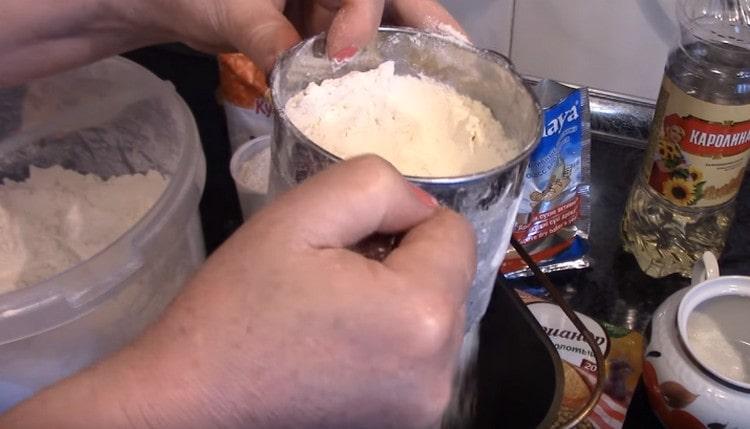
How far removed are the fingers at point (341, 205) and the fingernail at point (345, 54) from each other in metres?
0.13

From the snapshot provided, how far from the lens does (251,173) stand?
2.19 feet

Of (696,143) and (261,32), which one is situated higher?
(261,32)

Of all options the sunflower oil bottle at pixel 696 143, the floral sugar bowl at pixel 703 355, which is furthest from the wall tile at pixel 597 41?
the floral sugar bowl at pixel 703 355

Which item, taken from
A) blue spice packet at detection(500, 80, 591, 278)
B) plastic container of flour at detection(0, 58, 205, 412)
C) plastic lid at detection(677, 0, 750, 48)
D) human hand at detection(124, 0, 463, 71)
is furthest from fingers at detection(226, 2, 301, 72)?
→ plastic lid at detection(677, 0, 750, 48)

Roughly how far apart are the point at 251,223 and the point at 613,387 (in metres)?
0.37

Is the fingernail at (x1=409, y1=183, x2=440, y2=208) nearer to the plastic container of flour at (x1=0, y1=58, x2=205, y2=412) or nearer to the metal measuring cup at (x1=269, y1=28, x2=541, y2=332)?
the metal measuring cup at (x1=269, y1=28, x2=541, y2=332)

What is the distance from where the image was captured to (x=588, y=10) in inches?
28.3

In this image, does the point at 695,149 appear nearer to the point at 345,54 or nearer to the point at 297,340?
the point at 345,54

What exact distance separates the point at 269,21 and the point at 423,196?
7.7 inches

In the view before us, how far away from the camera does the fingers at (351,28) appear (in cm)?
44

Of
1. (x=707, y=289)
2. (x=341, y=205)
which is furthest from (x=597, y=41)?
(x=341, y=205)

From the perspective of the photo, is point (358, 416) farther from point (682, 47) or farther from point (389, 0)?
point (682, 47)

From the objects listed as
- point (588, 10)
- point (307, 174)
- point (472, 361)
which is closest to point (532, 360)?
point (472, 361)

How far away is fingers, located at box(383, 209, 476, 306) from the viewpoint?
31cm
